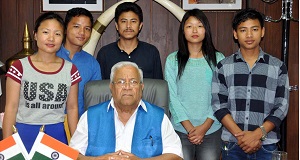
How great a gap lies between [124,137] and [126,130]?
0.11 ft

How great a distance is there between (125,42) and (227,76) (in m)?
0.71

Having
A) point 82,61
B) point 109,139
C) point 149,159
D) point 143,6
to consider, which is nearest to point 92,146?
point 109,139

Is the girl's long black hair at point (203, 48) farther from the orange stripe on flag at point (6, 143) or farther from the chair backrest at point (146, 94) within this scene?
the orange stripe on flag at point (6, 143)

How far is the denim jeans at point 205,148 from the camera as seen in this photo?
2279mm

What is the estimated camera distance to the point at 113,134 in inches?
74.9

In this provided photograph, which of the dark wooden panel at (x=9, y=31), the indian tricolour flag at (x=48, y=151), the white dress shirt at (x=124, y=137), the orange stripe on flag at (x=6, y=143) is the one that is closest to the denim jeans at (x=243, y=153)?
the white dress shirt at (x=124, y=137)

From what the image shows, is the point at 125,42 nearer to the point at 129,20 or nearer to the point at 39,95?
the point at 129,20

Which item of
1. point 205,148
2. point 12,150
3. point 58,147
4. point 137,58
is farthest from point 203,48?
point 12,150

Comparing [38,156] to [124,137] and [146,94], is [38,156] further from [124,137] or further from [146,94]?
[146,94]

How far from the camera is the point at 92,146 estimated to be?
6.22ft

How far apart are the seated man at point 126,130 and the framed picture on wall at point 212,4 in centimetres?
133

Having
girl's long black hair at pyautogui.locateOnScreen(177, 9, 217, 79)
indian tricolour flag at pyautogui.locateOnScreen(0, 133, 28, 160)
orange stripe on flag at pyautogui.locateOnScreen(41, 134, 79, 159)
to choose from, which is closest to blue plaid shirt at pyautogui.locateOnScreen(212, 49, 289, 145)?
girl's long black hair at pyautogui.locateOnScreen(177, 9, 217, 79)

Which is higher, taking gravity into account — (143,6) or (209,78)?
(143,6)

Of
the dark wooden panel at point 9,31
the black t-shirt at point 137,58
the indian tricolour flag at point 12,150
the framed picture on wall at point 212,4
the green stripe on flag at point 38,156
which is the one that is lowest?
the green stripe on flag at point 38,156
